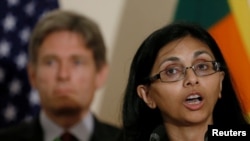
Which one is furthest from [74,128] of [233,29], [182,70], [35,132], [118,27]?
[182,70]

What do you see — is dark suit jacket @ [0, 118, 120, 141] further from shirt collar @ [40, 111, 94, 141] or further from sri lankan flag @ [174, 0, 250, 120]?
sri lankan flag @ [174, 0, 250, 120]

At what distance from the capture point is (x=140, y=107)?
3.66 feet

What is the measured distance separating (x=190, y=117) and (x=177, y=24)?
0.65 feet

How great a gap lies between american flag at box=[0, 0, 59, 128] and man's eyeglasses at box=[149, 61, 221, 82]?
3.24 feet

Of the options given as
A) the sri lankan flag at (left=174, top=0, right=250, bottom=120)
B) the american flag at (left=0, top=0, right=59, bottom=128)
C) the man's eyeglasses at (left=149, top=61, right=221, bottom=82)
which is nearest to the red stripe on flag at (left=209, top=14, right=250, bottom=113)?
the sri lankan flag at (left=174, top=0, right=250, bottom=120)

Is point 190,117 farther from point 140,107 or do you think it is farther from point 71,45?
point 71,45

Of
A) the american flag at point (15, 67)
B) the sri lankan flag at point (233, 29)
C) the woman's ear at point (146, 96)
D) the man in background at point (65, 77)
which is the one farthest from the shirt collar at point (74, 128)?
the woman's ear at point (146, 96)

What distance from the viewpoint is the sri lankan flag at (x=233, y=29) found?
1.26 m

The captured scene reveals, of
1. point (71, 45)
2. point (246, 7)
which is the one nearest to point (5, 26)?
point (71, 45)

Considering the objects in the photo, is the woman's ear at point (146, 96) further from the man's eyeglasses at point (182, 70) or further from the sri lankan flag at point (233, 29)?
the sri lankan flag at point (233, 29)

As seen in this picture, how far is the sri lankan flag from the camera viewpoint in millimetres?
1262

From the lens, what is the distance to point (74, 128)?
178cm

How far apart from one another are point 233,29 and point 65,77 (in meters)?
0.59

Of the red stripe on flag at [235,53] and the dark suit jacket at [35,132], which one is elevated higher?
the red stripe on flag at [235,53]
